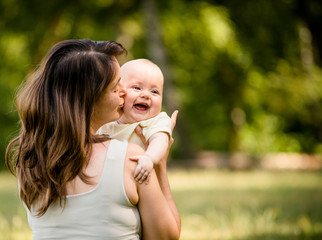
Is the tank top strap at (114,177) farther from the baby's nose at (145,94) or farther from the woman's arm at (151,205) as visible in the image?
the baby's nose at (145,94)

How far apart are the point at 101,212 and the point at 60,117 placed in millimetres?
422

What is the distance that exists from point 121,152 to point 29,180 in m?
0.42

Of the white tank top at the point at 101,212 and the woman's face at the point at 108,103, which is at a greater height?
the woman's face at the point at 108,103

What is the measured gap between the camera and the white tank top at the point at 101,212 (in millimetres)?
1719

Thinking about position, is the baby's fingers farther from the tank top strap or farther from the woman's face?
the woman's face

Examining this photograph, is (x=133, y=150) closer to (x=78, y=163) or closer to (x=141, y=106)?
(x=78, y=163)

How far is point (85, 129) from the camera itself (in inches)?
70.9

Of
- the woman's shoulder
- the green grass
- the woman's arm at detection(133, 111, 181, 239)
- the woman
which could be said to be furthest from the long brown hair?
the green grass

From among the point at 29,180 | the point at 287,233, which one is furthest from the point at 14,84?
the point at 29,180

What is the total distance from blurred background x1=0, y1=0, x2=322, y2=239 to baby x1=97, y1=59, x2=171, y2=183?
107 centimetres

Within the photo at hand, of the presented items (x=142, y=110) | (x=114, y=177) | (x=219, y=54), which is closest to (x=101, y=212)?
(x=114, y=177)

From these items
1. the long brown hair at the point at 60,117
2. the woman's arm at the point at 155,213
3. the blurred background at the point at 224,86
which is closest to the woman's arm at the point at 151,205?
the woman's arm at the point at 155,213

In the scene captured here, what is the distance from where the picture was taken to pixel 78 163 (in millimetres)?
1748

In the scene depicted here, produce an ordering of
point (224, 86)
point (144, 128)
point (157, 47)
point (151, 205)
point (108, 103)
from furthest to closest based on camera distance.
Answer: point (224, 86) → point (157, 47) → point (144, 128) → point (108, 103) → point (151, 205)
